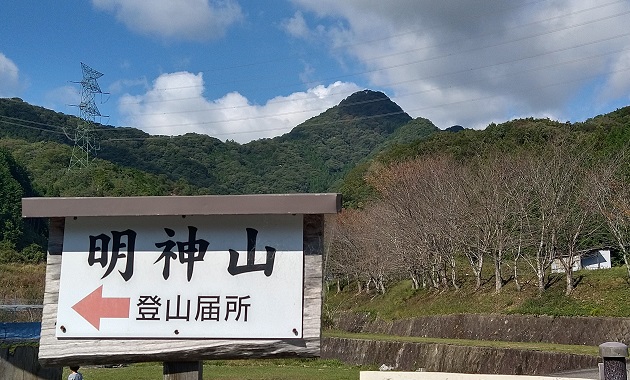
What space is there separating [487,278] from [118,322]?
28.6m

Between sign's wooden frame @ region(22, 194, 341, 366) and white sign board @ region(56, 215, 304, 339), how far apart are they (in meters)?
0.05

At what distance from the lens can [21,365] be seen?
3.59 meters

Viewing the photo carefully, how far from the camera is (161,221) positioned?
3.59 metres

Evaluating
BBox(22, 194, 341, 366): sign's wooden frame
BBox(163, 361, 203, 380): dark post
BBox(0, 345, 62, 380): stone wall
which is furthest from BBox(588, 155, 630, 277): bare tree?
BBox(0, 345, 62, 380): stone wall

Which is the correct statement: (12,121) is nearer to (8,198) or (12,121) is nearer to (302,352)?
(8,198)

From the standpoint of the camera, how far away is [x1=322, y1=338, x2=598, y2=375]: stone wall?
15.1m

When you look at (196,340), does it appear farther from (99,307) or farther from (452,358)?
(452,358)

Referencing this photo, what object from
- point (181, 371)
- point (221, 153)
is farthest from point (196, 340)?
point (221, 153)

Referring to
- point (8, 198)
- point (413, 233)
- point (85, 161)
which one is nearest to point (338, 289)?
point (413, 233)

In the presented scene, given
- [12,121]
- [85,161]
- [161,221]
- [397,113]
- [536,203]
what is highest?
[397,113]

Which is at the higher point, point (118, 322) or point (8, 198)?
point (8, 198)

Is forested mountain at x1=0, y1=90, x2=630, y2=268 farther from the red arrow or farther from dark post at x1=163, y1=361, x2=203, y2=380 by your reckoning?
the red arrow

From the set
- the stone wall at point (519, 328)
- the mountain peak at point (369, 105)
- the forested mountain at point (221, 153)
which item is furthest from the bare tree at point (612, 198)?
the mountain peak at point (369, 105)

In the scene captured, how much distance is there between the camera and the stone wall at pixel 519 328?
19.5 m
